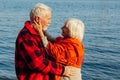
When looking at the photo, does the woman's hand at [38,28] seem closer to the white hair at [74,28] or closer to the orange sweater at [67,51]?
the orange sweater at [67,51]

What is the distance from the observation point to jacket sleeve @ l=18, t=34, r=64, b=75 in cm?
446

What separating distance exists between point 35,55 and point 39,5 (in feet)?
2.09

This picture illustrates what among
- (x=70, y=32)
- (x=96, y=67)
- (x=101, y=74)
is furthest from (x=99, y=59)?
(x=70, y=32)

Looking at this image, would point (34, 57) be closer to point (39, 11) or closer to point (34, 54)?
point (34, 54)

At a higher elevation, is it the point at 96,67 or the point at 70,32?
the point at 70,32

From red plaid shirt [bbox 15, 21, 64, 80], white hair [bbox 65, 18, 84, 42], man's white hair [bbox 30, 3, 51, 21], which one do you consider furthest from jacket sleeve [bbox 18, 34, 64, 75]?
white hair [bbox 65, 18, 84, 42]

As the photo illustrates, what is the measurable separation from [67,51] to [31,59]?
1.54 feet

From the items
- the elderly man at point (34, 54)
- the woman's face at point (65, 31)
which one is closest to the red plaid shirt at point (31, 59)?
the elderly man at point (34, 54)

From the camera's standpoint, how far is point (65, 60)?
4.66 m

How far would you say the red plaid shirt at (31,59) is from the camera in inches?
176

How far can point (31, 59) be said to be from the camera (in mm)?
4473

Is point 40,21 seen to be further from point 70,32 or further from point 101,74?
point 101,74

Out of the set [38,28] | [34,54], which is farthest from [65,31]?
[34,54]

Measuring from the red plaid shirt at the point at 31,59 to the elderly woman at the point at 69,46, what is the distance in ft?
0.29
